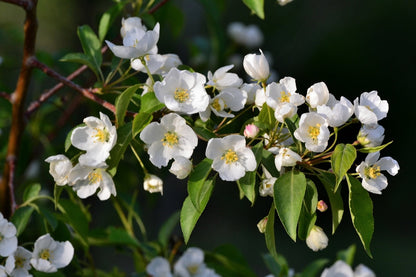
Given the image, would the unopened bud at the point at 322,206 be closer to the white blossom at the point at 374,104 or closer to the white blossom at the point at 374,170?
the white blossom at the point at 374,170

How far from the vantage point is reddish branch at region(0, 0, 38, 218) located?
1.37m

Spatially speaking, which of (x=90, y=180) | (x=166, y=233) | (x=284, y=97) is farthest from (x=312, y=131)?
(x=166, y=233)

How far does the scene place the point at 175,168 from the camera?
1.08 m

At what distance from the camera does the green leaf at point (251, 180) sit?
1.05 metres

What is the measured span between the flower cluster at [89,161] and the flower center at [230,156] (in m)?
0.20

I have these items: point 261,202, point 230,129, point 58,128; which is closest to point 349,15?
point 261,202

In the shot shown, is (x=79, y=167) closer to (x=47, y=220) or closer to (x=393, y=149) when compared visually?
(x=47, y=220)

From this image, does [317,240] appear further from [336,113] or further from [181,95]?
[181,95]

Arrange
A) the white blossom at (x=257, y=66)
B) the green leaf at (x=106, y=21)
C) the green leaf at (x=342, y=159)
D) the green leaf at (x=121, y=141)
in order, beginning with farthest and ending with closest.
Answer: the green leaf at (x=106, y=21), the white blossom at (x=257, y=66), the green leaf at (x=121, y=141), the green leaf at (x=342, y=159)

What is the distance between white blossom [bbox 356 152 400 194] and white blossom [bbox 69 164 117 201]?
480mm

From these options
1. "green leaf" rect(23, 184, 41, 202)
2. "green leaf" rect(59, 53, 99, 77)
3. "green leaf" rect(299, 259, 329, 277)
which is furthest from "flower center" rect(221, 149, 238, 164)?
"green leaf" rect(299, 259, 329, 277)

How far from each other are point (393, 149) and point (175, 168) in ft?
23.4

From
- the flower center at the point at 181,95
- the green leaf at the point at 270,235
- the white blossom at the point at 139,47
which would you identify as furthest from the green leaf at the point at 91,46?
the green leaf at the point at 270,235

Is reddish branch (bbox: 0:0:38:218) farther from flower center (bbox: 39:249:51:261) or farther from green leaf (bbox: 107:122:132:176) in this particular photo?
green leaf (bbox: 107:122:132:176)
